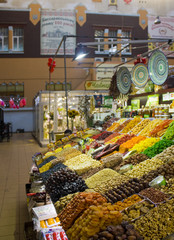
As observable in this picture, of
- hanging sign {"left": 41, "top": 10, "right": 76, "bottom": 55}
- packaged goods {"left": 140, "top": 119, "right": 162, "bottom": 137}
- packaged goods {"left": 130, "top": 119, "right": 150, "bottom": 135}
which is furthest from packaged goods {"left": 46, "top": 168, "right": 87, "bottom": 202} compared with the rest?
hanging sign {"left": 41, "top": 10, "right": 76, "bottom": 55}

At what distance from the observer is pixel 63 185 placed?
3145mm

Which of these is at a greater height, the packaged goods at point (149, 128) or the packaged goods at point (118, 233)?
the packaged goods at point (149, 128)

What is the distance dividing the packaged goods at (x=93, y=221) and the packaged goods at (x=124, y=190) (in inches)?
12.9

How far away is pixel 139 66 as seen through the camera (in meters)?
6.39

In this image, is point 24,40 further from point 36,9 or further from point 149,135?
point 149,135

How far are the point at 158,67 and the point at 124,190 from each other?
3.40 metres

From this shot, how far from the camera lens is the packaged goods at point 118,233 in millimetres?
1891

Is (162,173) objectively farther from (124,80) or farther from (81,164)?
(124,80)

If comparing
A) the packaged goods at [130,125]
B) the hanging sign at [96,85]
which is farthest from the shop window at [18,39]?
the packaged goods at [130,125]

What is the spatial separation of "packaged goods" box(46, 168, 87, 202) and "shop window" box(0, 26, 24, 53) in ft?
56.4

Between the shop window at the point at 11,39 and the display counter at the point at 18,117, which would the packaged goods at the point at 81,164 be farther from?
the display counter at the point at 18,117

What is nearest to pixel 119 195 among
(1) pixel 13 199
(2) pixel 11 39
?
(1) pixel 13 199

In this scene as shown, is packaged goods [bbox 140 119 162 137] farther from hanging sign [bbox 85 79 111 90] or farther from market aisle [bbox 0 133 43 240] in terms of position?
hanging sign [bbox 85 79 111 90]

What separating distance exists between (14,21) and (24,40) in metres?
1.45
